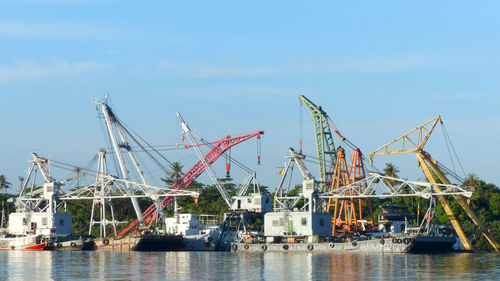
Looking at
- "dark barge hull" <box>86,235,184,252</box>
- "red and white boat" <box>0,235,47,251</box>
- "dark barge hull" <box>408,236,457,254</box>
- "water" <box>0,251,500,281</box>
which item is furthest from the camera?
"red and white boat" <box>0,235,47,251</box>

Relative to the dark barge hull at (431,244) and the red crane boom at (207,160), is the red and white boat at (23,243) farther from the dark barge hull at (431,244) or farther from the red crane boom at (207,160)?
the dark barge hull at (431,244)

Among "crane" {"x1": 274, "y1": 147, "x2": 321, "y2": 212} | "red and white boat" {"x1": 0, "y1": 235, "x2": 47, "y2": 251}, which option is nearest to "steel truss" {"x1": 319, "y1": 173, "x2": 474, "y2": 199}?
"crane" {"x1": 274, "y1": 147, "x2": 321, "y2": 212}

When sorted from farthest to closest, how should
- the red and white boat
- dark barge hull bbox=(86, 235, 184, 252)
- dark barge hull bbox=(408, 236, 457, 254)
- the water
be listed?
the red and white boat < dark barge hull bbox=(86, 235, 184, 252) < dark barge hull bbox=(408, 236, 457, 254) < the water

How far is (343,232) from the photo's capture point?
132125mm

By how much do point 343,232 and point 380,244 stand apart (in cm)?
1968

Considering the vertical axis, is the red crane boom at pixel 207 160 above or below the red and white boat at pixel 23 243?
above

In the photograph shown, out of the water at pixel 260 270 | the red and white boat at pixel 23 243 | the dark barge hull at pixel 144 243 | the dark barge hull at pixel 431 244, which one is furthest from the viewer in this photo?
the red and white boat at pixel 23 243

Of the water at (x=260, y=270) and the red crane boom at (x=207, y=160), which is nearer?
the water at (x=260, y=270)

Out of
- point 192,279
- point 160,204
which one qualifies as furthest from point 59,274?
point 160,204

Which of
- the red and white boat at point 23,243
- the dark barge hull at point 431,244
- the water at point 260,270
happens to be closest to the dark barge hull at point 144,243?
the red and white boat at point 23,243

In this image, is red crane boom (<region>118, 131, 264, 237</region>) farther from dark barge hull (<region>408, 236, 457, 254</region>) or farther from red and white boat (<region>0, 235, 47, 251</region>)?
dark barge hull (<region>408, 236, 457, 254</region>)

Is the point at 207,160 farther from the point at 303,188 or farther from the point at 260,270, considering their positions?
the point at 260,270

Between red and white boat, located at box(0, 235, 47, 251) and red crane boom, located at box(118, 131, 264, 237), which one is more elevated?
red crane boom, located at box(118, 131, 264, 237)

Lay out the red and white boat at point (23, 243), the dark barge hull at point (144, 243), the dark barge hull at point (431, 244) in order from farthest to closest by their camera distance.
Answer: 1. the red and white boat at point (23, 243)
2. the dark barge hull at point (144, 243)
3. the dark barge hull at point (431, 244)
